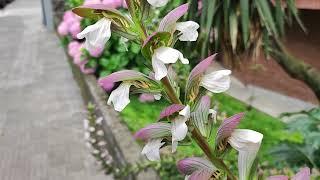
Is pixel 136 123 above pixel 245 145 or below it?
below

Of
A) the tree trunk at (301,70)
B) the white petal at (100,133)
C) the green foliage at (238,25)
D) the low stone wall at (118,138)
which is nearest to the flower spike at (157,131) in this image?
the low stone wall at (118,138)

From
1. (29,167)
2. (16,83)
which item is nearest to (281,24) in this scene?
(29,167)

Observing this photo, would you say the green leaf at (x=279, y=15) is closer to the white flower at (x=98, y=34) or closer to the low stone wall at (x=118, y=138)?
the low stone wall at (x=118, y=138)

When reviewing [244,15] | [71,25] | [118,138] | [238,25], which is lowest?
[71,25]

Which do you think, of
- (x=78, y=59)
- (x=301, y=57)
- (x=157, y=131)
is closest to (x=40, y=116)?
(x=78, y=59)

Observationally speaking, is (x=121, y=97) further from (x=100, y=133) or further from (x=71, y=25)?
(x=71, y=25)

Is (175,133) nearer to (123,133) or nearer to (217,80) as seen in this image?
(217,80)

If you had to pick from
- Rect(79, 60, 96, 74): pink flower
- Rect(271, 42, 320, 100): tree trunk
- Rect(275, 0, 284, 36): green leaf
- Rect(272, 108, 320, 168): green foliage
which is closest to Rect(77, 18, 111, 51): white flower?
Rect(272, 108, 320, 168): green foliage

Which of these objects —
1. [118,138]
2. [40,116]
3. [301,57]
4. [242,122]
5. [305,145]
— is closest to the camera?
[305,145]

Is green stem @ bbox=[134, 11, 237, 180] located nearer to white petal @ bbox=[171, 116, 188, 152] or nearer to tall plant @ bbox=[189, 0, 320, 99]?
white petal @ bbox=[171, 116, 188, 152]
